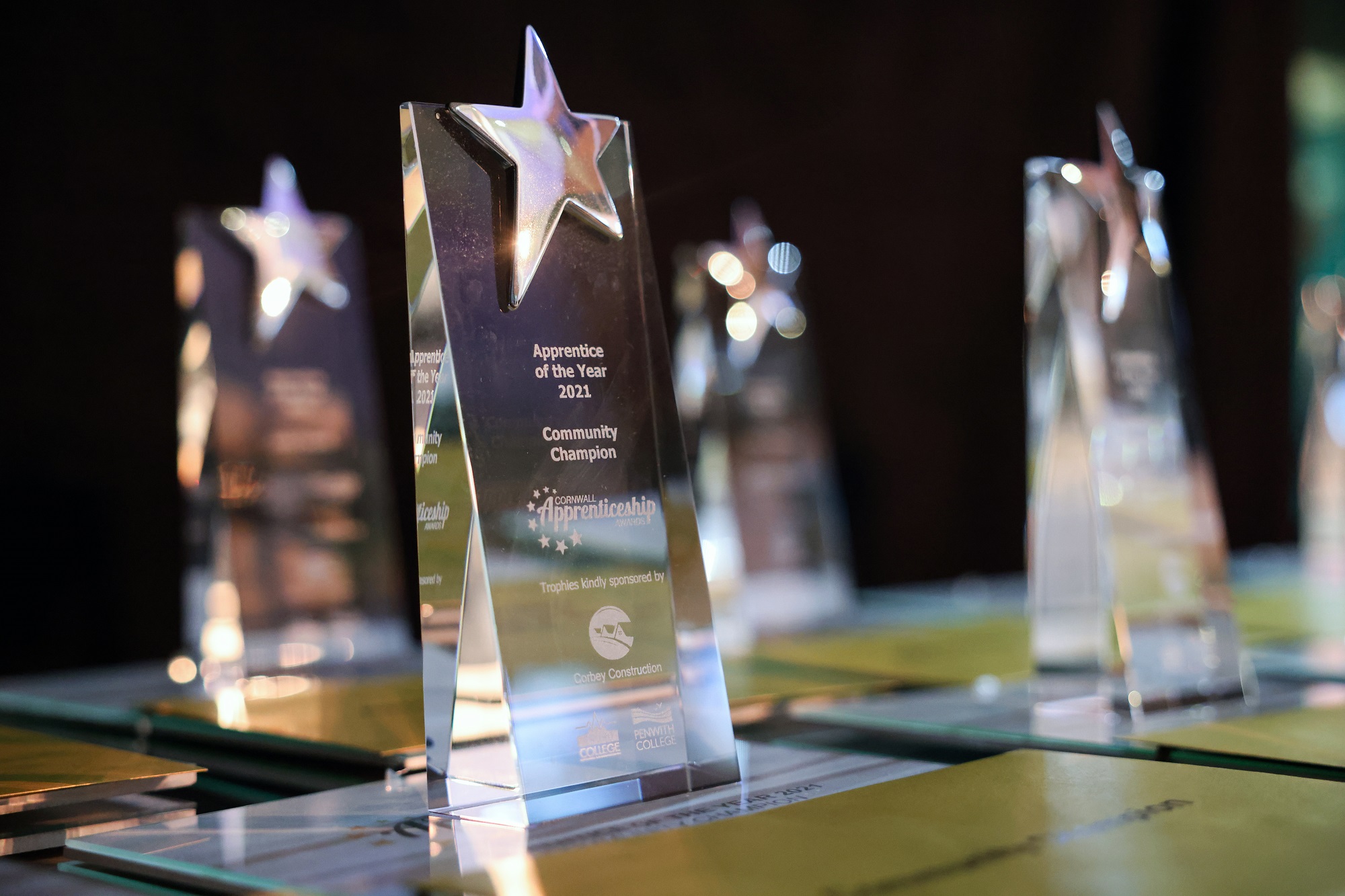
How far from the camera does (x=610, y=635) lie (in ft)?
3.50

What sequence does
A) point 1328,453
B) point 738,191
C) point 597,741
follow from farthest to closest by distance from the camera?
1. point 738,191
2. point 1328,453
3. point 597,741

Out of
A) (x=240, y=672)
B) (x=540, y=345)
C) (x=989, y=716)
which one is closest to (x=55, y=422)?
(x=240, y=672)

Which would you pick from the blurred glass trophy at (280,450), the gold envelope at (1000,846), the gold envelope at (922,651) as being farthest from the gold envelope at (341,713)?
the gold envelope at (922,651)

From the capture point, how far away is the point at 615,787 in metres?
1.04

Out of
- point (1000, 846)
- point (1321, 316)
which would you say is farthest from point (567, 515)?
point (1321, 316)

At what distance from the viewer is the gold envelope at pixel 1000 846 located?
793 millimetres

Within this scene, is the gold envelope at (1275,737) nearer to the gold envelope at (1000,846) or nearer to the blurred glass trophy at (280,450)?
the gold envelope at (1000,846)

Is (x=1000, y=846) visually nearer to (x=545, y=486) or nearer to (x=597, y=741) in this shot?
(x=597, y=741)

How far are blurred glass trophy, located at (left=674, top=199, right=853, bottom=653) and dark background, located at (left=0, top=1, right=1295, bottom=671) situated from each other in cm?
49

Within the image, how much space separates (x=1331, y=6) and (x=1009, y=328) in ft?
5.53

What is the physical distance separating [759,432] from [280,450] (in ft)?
2.64

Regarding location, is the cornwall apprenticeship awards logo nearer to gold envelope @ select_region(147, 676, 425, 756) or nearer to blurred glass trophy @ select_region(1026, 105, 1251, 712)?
gold envelope @ select_region(147, 676, 425, 756)

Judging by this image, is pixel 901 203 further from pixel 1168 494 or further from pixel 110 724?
pixel 110 724

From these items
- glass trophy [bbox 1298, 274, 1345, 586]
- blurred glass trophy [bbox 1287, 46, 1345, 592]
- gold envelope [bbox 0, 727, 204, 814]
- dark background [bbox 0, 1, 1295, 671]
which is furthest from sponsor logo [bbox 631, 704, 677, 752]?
glass trophy [bbox 1298, 274, 1345, 586]
